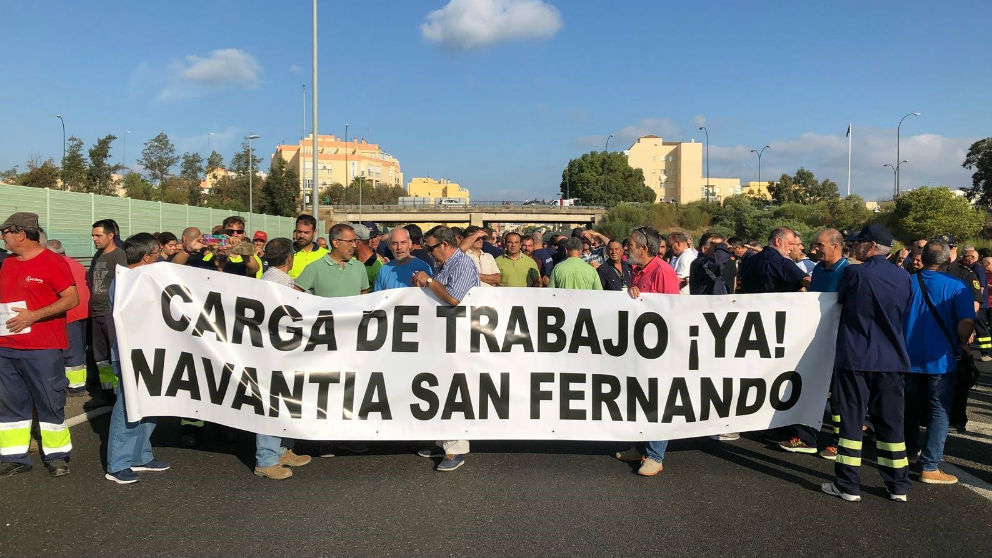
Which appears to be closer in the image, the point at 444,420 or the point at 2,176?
the point at 444,420

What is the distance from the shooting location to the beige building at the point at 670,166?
474ft

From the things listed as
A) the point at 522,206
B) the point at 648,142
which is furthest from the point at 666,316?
the point at 648,142

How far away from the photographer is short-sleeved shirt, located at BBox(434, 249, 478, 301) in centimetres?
549

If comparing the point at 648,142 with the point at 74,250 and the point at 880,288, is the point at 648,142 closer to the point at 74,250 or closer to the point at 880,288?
the point at 74,250

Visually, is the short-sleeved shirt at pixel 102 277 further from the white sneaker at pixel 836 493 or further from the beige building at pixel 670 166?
the beige building at pixel 670 166

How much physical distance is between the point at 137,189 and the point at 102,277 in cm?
6414

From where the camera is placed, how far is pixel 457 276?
552cm

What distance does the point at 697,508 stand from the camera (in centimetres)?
480

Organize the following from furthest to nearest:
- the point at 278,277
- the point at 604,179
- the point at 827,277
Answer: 1. the point at 604,179
2. the point at 827,277
3. the point at 278,277

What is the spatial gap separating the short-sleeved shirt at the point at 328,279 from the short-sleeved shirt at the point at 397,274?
206mm

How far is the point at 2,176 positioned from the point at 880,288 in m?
59.8

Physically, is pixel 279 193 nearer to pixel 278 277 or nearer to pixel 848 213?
pixel 848 213

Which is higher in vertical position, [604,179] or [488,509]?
[604,179]

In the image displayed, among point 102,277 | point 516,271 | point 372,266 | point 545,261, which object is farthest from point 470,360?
point 545,261
